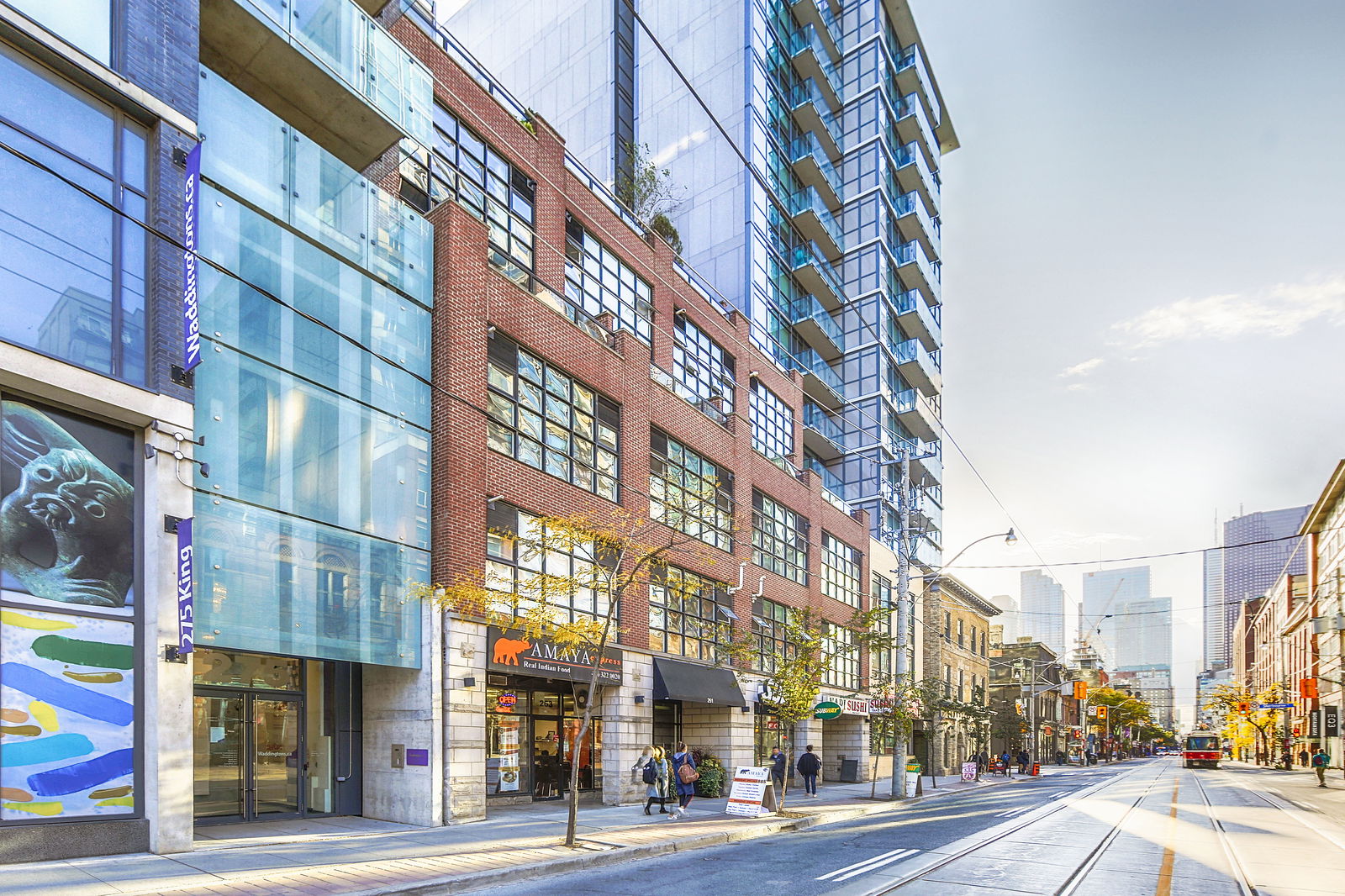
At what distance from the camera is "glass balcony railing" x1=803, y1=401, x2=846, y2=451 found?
166ft

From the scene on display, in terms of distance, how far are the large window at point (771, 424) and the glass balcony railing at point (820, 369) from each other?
779 cm

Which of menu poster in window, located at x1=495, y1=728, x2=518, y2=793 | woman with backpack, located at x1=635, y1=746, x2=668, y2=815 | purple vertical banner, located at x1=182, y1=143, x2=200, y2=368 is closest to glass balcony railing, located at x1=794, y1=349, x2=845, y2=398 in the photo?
menu poster in window, located at x1=495, y1=728, x2=518, y2=793

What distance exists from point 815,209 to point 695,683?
102 feet

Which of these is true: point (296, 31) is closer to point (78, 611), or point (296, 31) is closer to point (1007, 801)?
point (78, 611)

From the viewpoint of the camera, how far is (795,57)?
2077 inches

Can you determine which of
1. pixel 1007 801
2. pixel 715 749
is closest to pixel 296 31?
pixel 715 749

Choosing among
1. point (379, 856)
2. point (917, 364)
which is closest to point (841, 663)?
point (917, 364)

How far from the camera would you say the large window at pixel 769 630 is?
113 feet

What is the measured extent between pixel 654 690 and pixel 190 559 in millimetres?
15094

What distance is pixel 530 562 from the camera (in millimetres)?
22266

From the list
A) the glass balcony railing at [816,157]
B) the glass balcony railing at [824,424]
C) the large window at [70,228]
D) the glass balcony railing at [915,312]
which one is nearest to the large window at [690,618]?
the large window at [70,228]

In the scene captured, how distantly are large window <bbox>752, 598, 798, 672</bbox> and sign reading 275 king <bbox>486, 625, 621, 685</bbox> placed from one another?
11587mm

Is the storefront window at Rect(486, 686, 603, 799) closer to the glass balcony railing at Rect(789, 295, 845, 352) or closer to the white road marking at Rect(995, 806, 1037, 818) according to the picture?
the white road marking at Rect(995, 806, 1037, 818)

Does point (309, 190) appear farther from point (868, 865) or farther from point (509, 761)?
point (868, 865)
